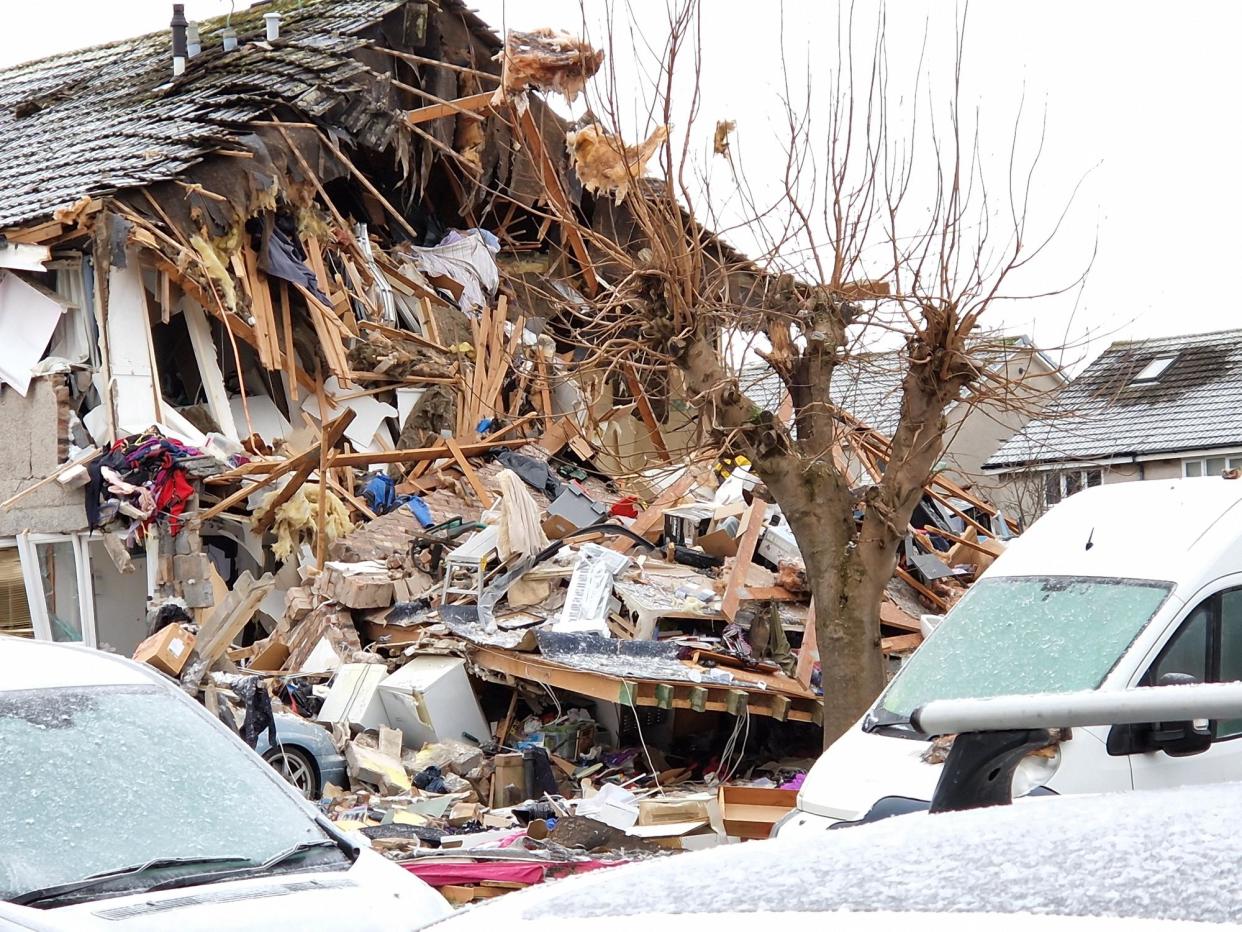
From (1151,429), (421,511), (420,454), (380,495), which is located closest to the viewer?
(421,511)

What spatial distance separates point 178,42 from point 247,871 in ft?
61.3

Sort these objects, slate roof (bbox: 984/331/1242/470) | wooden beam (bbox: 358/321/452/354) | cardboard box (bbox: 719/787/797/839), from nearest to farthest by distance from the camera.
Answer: cardboard box (bbox: 719/787/797/839)
wooden beam (bbox: 358/321/452/354)
slate roof (bbox: 984/331/1242/470)

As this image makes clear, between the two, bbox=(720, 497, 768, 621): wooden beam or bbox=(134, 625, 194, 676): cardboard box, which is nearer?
bbox=(134, 625, 194, 676): cardboard box

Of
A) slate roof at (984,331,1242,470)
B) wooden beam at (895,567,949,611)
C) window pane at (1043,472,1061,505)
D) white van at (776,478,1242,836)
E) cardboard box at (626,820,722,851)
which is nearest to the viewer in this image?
white van at (776,478,1242,836)

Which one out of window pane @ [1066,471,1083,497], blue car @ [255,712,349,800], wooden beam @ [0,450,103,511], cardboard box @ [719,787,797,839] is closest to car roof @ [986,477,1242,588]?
cardboard box @ [719,787,797,839]

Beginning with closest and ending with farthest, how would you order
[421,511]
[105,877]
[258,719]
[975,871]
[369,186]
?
1. [975,871]
2. [105,877]
3. [258,719]
4. [421,511]
5. [369,186]

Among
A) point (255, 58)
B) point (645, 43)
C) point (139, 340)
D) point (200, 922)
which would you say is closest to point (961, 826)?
point (200, 922)

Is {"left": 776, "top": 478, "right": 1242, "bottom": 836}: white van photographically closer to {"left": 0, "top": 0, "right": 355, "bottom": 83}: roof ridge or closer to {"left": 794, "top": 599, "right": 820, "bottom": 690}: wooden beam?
{"left": 794, "top": 599, "right": 820, "bottom": 690}: wooden beam

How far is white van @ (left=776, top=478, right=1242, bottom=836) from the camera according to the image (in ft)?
22.3

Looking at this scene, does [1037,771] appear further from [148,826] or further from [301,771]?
[301,771]

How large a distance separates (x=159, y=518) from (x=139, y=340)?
2487mm

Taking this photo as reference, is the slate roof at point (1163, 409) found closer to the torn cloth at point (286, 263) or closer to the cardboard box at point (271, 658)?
the torn cloth at point (286, 263)

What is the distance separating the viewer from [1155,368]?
38.9 meters

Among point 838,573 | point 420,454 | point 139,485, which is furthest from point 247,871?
point 420,454
